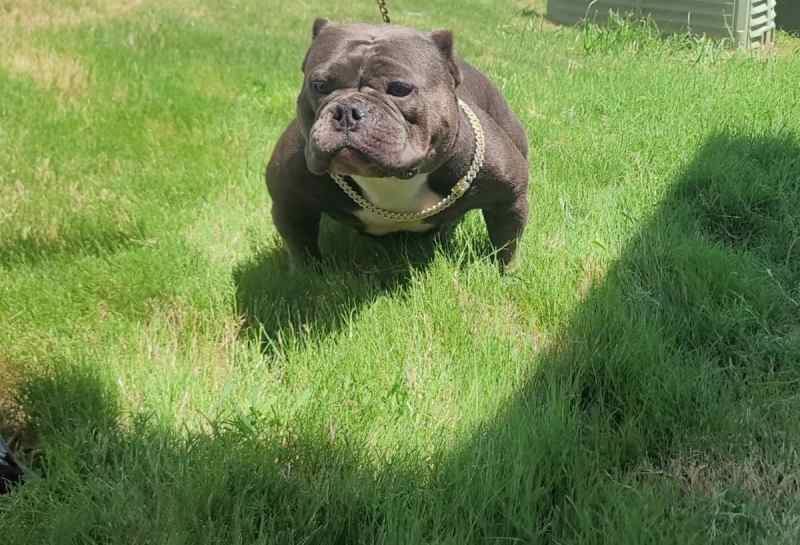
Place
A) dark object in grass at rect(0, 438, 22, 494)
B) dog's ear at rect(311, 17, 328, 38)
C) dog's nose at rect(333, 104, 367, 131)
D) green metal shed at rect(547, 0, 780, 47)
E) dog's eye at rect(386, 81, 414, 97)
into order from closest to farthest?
dark object in grass at rect(0, 438, 22, 494), dog's nose at rect(333, 104, 367, 131), dog's eye at rect(386, 81, 414, 97), dog's ear at rect(311, 17, 328, 38), green metal shed at rect(547, 0, 780, 47)

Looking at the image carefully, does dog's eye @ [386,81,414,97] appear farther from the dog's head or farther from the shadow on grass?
the shadow on grass

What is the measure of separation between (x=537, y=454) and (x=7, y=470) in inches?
49.9

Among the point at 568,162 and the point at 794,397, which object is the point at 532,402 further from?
the point at 568,162

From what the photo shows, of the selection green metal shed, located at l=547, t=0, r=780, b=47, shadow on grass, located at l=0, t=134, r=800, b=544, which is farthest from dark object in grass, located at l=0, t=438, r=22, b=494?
green metal shed, located at l=547, t=0, r=780, b=47

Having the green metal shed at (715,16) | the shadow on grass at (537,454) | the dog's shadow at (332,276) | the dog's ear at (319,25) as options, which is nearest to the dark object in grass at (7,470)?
the shadow on grass at (537,454)

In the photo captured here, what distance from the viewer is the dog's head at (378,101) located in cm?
242

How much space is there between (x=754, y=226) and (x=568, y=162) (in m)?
0.92

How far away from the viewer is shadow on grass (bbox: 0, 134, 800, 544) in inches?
78.3

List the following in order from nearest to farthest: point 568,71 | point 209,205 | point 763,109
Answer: point 209,205, point 763,109, point 568,71

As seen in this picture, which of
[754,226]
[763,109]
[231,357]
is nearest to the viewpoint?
[231,357]

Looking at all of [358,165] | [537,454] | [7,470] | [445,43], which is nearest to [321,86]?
[358,165]

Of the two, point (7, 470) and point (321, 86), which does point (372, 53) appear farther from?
point (7, 470)

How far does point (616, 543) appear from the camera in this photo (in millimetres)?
1907

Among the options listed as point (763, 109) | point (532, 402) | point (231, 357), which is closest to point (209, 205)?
point (231, 357)
